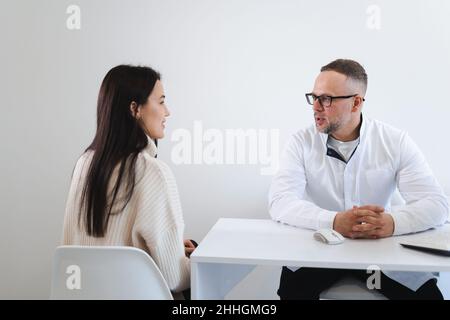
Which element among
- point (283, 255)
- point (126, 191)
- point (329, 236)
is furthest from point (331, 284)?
point (126, 191)

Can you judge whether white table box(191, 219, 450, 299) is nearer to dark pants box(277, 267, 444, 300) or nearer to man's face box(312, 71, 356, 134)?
dark pants box(277, 267, 444, 300)

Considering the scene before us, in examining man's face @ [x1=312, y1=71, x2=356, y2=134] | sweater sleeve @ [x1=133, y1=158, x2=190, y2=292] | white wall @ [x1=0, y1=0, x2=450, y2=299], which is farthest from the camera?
white wall @ [x1=0, y1=0, x2=450, y2=299]

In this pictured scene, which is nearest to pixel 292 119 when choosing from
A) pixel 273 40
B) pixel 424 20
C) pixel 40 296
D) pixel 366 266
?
pixel 273 40

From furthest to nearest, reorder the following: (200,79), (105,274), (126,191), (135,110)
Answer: (200,79) < (135,110) < (126,191) < (105,274)

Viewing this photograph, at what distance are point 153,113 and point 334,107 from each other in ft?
2.82

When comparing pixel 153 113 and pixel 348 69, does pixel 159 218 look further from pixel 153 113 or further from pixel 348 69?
pixel 348 69

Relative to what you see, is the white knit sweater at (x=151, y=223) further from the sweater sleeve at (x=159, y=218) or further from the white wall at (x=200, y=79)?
the white wall at (x=200, y=79)

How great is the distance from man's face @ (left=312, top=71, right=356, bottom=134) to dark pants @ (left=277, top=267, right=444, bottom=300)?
0.61 meters

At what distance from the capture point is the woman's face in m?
1.46

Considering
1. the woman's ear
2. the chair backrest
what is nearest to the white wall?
the woman's ear

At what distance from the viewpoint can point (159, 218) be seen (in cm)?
128

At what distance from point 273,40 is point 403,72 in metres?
0.77

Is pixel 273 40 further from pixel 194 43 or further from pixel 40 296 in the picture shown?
pixel 40 296

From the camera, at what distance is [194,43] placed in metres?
2.81
